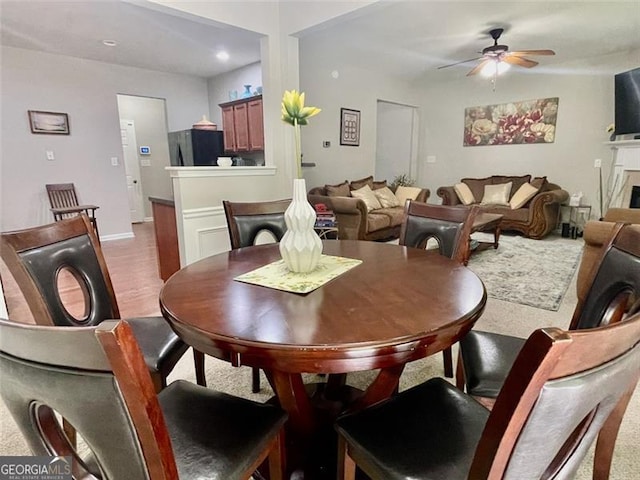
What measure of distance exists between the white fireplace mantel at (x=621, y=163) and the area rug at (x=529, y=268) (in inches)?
32.1

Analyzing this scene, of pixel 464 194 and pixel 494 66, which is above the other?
pixel 494 66

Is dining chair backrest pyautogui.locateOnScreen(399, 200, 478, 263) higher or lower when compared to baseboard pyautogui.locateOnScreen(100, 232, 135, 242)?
higher

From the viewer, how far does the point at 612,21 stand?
12.7 feet

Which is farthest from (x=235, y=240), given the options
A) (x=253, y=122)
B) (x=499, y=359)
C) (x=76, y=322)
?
(x=253, y=122)

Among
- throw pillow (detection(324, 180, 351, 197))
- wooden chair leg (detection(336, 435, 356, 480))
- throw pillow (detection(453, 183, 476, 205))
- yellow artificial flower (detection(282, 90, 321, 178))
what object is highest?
yellow artificial flower (detection(282, 90, 321, 178))

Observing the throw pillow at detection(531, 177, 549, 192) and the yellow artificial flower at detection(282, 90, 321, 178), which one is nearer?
the yellow artificial flower at detection(282, 90, 321, 178)

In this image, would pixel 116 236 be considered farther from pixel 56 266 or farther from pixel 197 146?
pixel 56 266

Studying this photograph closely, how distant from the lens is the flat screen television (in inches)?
172

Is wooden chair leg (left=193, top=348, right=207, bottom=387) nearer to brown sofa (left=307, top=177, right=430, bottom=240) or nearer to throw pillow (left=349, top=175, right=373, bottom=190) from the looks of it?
brown sofa (left=307, top=177, right=430, bottom=240)

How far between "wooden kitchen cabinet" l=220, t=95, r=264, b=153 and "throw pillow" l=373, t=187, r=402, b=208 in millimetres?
1851

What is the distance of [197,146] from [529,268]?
4785 mm

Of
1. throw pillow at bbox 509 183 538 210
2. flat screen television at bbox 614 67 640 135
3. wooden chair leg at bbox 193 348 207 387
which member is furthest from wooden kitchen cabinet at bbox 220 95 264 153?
flat screen television at bbox 614 67 640 135

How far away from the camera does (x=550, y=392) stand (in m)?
0.53

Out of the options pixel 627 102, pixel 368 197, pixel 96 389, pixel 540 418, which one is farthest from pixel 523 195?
pixel 96 389
